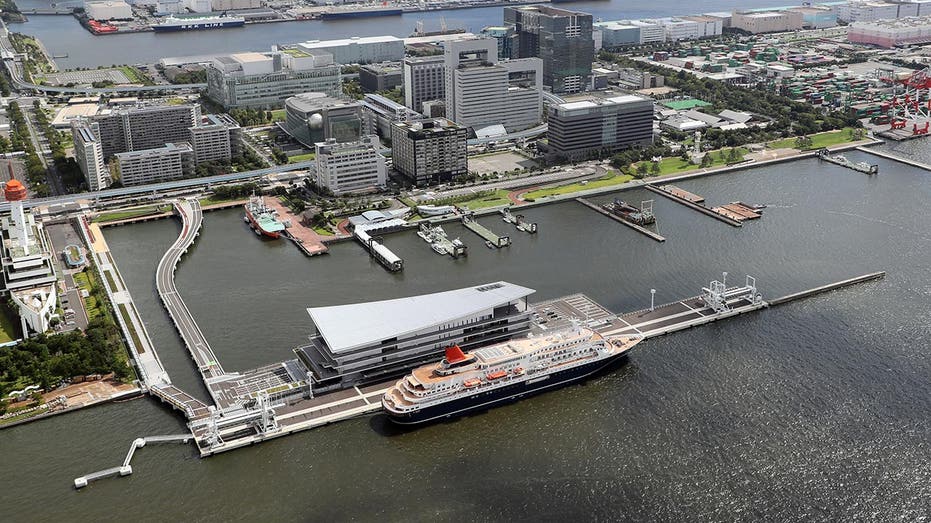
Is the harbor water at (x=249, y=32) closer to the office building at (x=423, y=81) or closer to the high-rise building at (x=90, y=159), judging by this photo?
the office building at (x=423, y=81)

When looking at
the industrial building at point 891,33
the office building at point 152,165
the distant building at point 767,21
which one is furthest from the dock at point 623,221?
the distant building at point 767,21

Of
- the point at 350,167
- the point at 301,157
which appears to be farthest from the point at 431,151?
the point at 301,157

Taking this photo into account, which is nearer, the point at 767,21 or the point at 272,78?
A: the point at 272,78

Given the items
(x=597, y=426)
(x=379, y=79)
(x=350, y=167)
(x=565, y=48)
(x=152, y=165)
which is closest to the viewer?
(x=597, y=426)

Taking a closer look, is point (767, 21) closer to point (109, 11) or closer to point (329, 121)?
point (329, 121)

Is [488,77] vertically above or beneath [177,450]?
above

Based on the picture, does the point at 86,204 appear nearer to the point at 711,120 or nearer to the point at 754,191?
the point at 754,191

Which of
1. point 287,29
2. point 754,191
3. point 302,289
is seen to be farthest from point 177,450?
point 287,29
